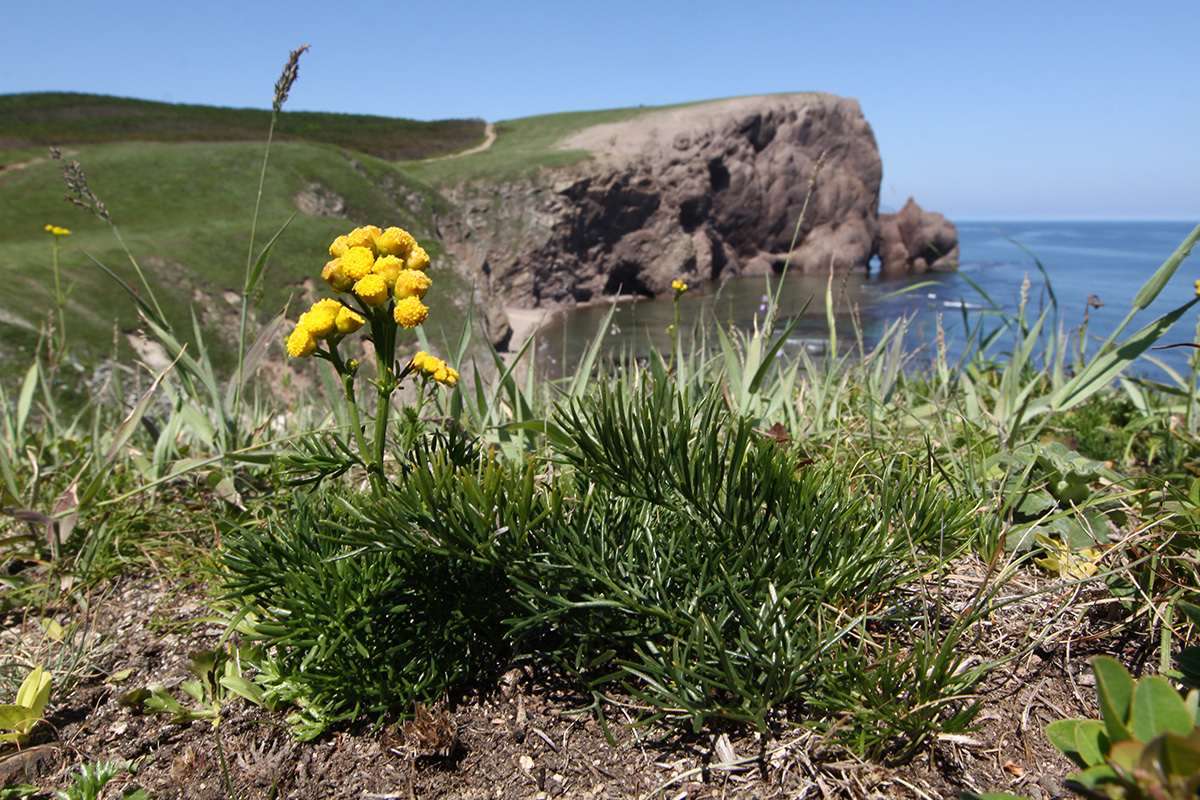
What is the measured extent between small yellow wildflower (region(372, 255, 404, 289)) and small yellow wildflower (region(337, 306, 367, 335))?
8 centimetres

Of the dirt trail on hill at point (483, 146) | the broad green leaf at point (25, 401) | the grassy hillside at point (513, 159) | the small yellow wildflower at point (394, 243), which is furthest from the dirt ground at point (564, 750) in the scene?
the dirt trail on hill at point (483, 146)

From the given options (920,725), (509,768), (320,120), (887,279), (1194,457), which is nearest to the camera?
(920,725)

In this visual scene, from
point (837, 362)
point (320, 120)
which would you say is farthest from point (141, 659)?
point (320, 120)

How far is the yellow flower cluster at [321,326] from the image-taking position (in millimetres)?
1069

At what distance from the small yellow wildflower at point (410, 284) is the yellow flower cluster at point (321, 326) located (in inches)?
3.7

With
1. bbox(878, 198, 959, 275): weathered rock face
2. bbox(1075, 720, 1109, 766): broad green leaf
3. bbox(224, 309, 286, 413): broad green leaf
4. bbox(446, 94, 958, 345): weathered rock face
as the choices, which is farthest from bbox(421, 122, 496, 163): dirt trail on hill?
bbox(1075, 720, 1109, 766): broad green leaf

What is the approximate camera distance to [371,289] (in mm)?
1026

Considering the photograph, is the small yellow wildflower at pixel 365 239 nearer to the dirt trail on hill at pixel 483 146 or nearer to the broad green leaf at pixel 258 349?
the broad green leaf at pixel 258 349

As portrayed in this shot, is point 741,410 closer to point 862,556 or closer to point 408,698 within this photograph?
point 862,556

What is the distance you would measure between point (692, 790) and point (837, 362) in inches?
75.8

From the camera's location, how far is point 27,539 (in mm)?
1743

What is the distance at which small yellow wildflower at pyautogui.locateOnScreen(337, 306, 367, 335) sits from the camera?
108cm

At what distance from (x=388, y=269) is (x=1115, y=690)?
1.06m

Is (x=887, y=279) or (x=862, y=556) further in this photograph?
(x=887, y=279)
